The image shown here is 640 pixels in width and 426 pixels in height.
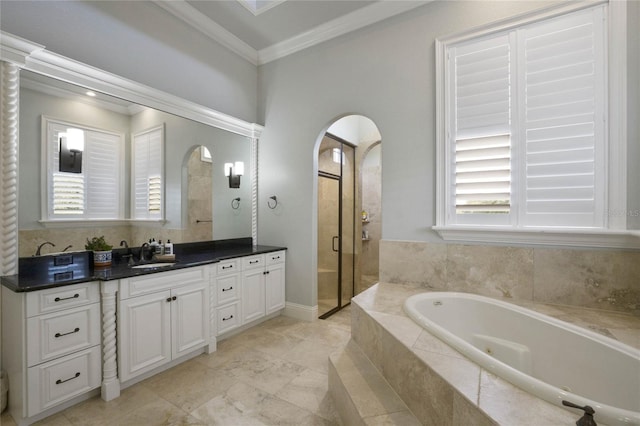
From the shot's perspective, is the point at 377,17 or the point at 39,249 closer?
the point at 39,249

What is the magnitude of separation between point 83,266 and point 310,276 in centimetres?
207

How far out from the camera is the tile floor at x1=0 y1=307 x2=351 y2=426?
1.73 meters

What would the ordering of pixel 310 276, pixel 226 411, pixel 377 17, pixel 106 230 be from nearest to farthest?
pixel 226 411
pixel 106 230
pixel 377 17
pixel 310 276

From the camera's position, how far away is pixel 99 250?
2158 millimetres

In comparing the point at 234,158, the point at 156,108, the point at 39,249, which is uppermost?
the point at 156,108

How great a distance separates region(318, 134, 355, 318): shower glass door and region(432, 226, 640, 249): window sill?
1569mm

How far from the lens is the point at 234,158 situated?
3.40 m

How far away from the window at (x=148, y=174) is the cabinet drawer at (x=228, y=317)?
1072 millimetres

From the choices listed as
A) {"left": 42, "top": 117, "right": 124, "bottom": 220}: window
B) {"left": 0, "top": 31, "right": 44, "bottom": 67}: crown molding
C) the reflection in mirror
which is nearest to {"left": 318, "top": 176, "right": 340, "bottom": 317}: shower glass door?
the reflection in mirror

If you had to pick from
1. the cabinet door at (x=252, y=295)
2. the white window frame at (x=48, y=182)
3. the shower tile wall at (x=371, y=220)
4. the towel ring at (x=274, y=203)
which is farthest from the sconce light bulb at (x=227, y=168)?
the shower tile wall at (x=371, y=220)

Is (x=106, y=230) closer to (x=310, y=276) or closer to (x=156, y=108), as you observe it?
(x=156, y=108)

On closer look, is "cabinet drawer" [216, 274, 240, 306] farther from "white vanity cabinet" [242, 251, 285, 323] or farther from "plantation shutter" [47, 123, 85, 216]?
"plantation shutter" [47, 123, 85, 216]

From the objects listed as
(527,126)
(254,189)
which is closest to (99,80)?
(254,189)

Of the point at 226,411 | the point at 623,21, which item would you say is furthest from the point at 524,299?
the point at 226,411
